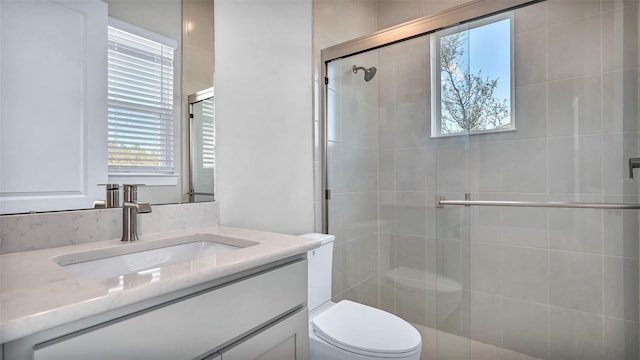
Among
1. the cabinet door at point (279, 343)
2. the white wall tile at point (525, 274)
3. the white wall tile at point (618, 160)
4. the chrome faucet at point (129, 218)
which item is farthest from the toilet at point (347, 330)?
the white wall tile at point (618, 160)

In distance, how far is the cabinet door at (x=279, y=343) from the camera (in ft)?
2.45

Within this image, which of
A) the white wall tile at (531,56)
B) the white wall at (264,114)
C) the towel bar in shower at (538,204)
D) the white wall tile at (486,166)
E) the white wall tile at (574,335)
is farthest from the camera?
the white wall tile at (486,166)

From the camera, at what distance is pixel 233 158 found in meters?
1.43

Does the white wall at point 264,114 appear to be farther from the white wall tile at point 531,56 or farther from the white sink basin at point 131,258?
the white wall tile at point 531,56

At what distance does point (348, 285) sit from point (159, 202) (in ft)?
4.07

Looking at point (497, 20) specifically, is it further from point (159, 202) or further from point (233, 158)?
point (159, 202)

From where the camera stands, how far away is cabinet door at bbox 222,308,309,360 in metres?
0.75

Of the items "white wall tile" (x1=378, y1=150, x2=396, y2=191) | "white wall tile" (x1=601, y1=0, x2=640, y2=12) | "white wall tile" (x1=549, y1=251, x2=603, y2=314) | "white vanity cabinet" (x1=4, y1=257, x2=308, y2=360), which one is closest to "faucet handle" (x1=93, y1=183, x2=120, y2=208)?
"white vanity cabinet" (x1=4, y1=257, x2=308, y2=360)

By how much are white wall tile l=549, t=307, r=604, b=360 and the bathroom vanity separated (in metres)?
1.57

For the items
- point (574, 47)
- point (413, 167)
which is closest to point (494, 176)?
point (413, 167)

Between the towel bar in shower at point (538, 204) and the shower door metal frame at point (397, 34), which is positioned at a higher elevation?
the shower door metal frame at point (397, 34)

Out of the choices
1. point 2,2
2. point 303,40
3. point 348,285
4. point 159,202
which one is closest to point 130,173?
point 159,202

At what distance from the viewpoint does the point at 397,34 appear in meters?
1.75

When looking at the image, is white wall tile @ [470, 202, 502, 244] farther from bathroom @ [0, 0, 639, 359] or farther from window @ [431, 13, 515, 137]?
window @ [431, 13, 515, 137]
